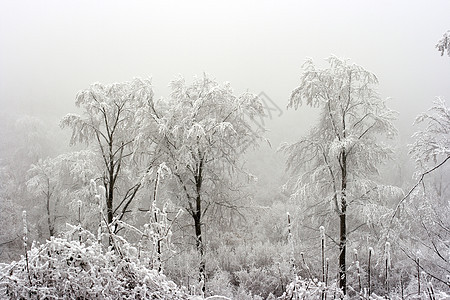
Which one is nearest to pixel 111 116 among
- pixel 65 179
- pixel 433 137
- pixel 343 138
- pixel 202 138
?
pixel 202 138

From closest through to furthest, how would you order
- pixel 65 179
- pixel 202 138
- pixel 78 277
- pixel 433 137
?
pixel 78 277, pixel 433 137, pixel 202 138, pixel 65 179

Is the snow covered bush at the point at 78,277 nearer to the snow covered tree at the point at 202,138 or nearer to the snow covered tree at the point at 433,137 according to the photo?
the snow covered tree at the point at 433,137

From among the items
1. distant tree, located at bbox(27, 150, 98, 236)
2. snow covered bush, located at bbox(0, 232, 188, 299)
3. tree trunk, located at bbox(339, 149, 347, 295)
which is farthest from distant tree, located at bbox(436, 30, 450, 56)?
distant tree, located at bbox(27, 150, 98, 236)

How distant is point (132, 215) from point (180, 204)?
2.20 metres

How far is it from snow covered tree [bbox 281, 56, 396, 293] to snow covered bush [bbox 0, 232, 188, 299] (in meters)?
7.18

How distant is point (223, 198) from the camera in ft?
33.2

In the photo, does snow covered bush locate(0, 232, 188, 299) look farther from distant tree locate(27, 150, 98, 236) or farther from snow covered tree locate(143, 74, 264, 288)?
distant tree locate(27, 150, 98, 236)

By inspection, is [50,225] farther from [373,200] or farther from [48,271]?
[48,271]

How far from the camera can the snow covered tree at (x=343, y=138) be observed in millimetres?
9062

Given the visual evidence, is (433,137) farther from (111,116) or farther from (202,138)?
(111,116)

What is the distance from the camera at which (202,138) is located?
8.89 metres

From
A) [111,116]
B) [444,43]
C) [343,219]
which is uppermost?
[444,43]

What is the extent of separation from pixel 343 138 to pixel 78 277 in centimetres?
789

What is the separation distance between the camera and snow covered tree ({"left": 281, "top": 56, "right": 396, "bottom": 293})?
29.7 ft
